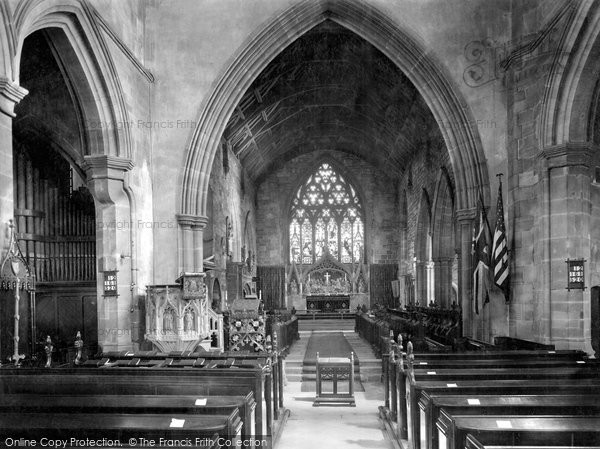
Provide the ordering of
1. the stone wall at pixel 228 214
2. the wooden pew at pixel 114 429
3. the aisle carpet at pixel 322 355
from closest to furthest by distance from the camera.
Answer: the wooden pew at pixel 114 429, the aisle carpet at pixel 322 355, the stone wall at pixel 228 214

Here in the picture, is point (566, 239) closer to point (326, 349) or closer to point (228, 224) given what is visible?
point (326, 349)

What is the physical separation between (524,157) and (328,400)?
589 cm

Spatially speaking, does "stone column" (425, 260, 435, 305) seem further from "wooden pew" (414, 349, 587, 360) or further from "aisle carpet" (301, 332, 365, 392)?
"wooden pew" (414, 349, 587, 360)

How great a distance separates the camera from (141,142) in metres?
11.7

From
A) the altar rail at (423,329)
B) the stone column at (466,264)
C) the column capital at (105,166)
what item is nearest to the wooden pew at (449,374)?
the altar rail at (423,329)

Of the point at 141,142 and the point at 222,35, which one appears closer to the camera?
the point at 141,142

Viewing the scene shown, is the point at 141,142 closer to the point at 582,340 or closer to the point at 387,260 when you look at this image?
the point at 582,340

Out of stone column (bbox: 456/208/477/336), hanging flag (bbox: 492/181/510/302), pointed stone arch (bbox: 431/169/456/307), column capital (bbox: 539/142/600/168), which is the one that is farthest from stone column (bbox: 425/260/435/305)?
column capital (bbox: 539/142/600/168)

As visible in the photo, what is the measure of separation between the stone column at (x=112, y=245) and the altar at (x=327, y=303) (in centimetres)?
1475

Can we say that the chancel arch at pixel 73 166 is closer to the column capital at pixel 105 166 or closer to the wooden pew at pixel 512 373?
the column capital at pixel 105 166

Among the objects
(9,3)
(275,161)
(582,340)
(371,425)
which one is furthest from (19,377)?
(275,161)

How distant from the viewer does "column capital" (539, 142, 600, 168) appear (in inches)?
372

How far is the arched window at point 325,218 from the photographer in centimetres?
2753

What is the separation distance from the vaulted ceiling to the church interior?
0.13m
